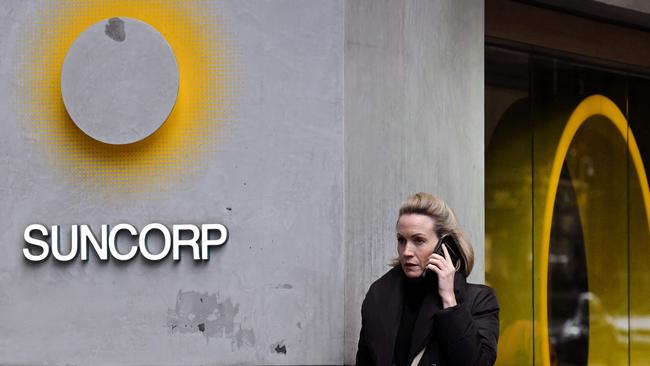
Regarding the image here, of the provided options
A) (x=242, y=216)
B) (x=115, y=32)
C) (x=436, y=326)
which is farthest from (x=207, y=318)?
(x=115, y=32)

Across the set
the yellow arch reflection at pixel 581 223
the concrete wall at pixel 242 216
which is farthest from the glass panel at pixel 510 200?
the concrete wall at pixel 242 216

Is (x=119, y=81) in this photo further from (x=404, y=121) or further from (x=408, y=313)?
(x=408, y=313)

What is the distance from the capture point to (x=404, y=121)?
6594mm

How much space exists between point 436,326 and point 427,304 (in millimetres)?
146

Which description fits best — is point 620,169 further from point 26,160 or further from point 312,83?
point 26,160

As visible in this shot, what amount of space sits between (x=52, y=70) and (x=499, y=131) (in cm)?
410

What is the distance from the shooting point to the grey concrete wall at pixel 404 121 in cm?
623

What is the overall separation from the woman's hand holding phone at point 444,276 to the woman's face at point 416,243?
0.06 meters

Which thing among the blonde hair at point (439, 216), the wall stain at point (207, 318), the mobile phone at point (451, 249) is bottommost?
the wall stain at point (207, 318)

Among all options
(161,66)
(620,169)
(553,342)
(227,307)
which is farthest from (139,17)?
(620,169)

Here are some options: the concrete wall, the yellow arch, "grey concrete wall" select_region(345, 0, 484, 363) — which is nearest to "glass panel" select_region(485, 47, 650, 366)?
the yellow arch

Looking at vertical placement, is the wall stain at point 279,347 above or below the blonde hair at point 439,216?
below

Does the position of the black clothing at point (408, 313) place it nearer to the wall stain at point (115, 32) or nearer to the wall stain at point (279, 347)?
the wall stain at point (279, 347)

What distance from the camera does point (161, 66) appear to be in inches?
234
